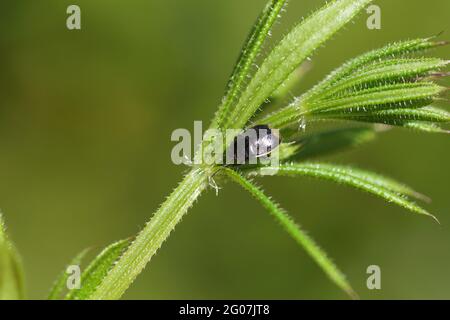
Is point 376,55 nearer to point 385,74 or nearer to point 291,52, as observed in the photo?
point 385,74

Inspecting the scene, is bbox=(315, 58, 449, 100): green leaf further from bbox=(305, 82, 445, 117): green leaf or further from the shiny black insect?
the shiny black insect

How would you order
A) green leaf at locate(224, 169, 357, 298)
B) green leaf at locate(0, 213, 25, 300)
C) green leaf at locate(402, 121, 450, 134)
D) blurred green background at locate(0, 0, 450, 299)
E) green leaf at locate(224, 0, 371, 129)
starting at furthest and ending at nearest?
blurred green background at locate(0, 0, 450, 299), green leaf at locate(402, 121, 450, 134), green leaf at locate(224, 0, 371, 129), green leaf at locate(224, 169, 357, 298), green leaf at locate(0, 213, 25, 300)

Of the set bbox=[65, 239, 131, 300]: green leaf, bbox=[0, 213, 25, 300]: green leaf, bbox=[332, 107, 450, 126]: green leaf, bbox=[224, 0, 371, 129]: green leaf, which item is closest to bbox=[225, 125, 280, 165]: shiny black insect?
bbox=[224, 0, 371, 129]: green leaf

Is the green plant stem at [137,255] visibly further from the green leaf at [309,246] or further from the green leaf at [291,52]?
the green leaf at [291,52]

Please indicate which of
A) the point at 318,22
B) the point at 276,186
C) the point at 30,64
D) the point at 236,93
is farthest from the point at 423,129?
the point at 30,64

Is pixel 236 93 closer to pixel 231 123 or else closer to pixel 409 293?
pixel 231 123

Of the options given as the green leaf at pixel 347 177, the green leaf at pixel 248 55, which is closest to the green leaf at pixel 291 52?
the green leaf at pixel 248 55

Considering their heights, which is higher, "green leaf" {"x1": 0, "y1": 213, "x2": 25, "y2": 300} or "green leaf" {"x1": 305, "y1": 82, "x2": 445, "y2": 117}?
"green leaf" {"x1": 305, "y1": 82, "x2": 445, "y2": 117}
